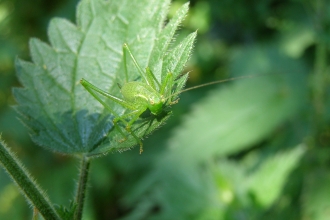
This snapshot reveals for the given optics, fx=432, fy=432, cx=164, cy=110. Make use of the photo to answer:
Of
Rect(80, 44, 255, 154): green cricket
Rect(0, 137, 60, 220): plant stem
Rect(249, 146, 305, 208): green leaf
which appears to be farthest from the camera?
Rect(249, 146, 305, 208): green leaf

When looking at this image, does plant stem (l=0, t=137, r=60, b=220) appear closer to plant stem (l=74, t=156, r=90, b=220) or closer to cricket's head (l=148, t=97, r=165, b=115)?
plant stem (l=74, t=156, r=90, b=220)

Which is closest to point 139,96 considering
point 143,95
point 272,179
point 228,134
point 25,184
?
point 143,95

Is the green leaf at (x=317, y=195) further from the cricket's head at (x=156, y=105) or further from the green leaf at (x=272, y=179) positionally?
the cricket's head at (x=156, y=105)

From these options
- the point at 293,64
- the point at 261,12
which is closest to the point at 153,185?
the point at 293,64

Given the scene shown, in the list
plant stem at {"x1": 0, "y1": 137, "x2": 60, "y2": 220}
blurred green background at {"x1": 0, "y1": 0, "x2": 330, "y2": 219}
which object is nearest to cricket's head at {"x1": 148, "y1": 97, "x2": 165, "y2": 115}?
plant stem at {"x1": 0, "y1": 137, "x2": 60, "y2": 220}

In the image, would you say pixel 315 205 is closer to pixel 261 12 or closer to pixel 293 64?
pixel 293 64

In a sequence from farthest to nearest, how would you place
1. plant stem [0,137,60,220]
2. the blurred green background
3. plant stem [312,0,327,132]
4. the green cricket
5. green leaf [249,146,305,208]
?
plant stem [312,0,327,132], the blurred green background, green leaf [249,146,305,208], the green cricket, plant stem [0,137,60,220]

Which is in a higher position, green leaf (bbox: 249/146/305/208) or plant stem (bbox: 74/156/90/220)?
plant stem (bbox: 74/156/90/220)
